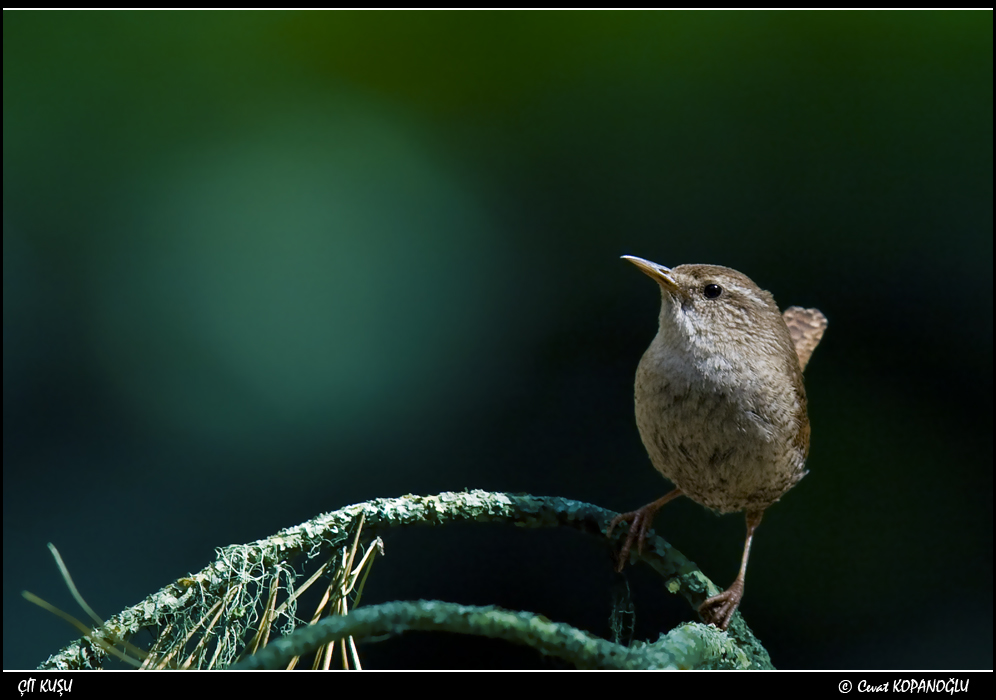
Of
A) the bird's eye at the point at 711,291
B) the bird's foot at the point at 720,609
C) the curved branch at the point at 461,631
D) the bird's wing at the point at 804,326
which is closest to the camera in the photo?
the curved branch at the point at 461,631

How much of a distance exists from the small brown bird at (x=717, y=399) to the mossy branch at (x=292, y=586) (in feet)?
0.84

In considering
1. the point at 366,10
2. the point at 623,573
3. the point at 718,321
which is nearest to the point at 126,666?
the point at 623,573

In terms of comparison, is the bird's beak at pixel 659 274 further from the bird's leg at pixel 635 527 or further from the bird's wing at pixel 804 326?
the bird's wing at pixel 804 326

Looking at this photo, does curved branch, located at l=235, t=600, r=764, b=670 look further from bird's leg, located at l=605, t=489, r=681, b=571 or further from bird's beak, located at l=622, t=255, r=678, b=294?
bird's beak, located at l=622, t=255, r=678, b=294

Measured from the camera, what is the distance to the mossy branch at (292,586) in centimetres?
86

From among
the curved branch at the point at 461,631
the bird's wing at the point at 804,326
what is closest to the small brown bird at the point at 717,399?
the curved branch at the point at 461,631

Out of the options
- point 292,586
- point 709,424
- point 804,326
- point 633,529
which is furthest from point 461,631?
point 804,326

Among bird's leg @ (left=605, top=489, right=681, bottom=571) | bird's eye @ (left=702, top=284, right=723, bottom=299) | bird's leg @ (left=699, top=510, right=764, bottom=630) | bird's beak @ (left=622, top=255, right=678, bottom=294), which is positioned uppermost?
bird's beak @ (left=622, top=255, right=678, bottom=294)

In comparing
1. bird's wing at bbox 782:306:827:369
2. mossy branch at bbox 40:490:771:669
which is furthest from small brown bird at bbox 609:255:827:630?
bird's wing at bbox 782:306:827:369

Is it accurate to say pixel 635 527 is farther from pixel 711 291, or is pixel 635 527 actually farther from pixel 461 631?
pixel 461 631

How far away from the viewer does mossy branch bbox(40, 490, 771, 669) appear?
86 centimetres

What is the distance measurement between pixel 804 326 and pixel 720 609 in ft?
3.48

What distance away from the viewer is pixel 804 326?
224 cm
